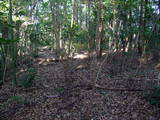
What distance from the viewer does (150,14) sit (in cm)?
1187

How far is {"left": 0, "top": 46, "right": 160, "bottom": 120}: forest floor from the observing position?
283 inches

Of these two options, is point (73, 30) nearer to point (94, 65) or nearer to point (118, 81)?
point (94, 65)

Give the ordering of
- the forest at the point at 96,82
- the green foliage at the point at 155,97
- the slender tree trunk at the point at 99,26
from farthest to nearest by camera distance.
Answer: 1. the slender tree trunk at the point at 99,26
2. the forest at the point at 96,82
3. the green foliage at the point at 155,97

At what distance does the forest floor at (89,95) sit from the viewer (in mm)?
7176

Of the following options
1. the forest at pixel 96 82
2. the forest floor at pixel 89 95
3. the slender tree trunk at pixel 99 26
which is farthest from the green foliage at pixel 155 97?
the slender tree trunk at pixel 99 26

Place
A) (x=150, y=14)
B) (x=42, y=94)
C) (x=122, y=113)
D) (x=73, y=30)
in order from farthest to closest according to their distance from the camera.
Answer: (x=73, y=30), (x=150, y=14), (x=42, y=94), (x=122, y=113)

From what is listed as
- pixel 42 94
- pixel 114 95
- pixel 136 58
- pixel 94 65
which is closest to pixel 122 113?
pixel 114 95

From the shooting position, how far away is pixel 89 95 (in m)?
8.50

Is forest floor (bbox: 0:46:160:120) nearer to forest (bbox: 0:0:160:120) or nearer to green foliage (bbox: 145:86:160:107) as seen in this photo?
forest (bbox: 0:0:160:120)

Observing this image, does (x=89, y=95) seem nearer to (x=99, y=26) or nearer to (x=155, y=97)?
(x=155, y=97)

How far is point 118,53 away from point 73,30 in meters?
3.29

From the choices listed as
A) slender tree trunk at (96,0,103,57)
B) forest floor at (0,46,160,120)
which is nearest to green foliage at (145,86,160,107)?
forest floor at (0,46,160,120)

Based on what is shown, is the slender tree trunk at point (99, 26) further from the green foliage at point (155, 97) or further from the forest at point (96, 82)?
the green foliage at point (155, 97)

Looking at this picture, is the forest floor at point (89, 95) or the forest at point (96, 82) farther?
the forest at point (96, 82)
